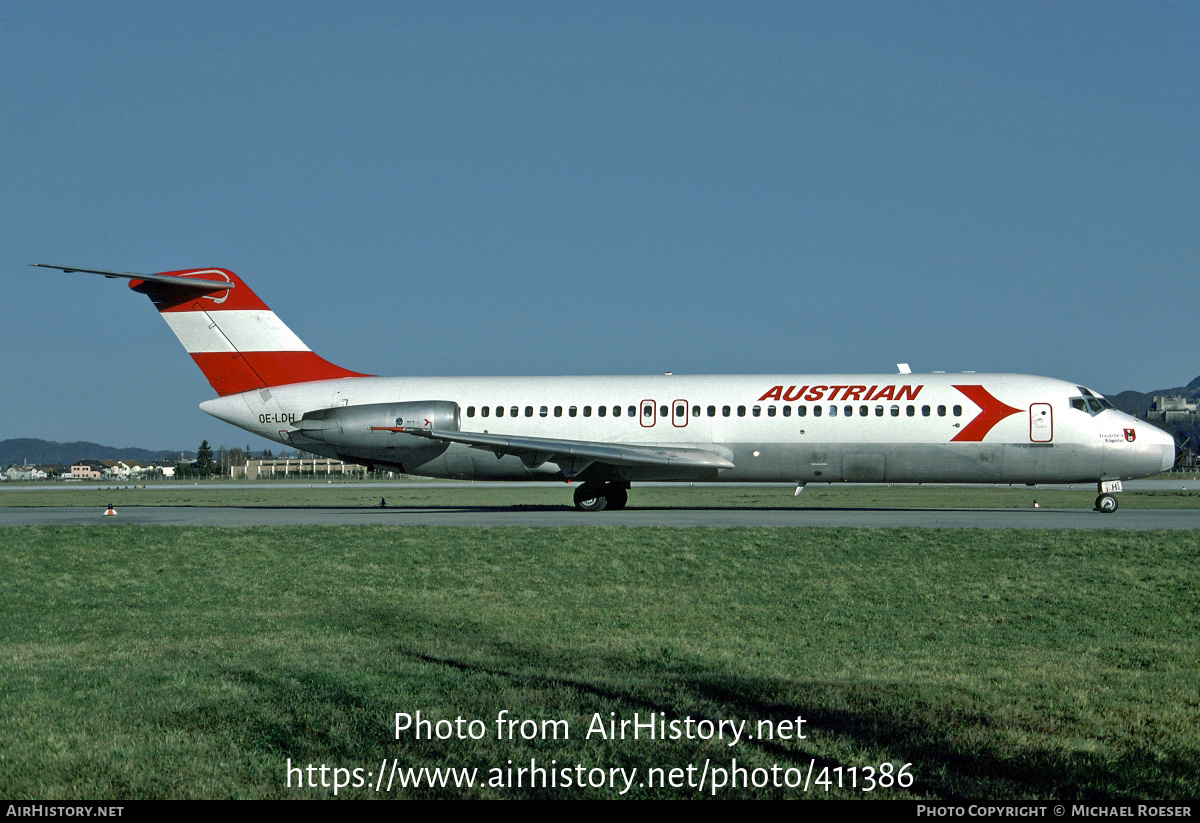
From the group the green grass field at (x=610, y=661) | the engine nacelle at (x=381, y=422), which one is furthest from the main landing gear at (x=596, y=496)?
the green grass field at (x=610, y=661)

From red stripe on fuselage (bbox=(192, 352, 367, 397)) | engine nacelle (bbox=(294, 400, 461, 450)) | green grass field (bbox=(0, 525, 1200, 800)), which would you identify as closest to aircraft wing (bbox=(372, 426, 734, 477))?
engine nacelle (bbox=(294, 400, 461, 450))

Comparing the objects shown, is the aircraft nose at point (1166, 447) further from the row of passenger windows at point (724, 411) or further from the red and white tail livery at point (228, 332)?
the red and white tail livery at point (228, 332)

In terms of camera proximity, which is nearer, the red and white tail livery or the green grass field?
the green grass field

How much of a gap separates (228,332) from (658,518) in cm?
1531

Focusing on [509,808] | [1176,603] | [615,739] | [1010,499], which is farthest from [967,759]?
[1010,499]

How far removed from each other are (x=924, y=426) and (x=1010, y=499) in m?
13.1

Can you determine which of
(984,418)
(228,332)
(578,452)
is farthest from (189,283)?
(984,418)

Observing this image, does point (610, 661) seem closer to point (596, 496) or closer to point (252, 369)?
point (596, 496)

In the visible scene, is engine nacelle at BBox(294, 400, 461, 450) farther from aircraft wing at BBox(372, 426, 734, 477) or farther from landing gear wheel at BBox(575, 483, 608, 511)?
landing gear wheel at BBox(575, 483, 608, 511)

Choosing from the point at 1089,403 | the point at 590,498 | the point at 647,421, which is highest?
the point at 1089,403

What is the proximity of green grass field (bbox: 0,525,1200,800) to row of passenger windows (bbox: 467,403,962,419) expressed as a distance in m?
10.4

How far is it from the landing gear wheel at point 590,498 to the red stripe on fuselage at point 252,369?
30.5ft

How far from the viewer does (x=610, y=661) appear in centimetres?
841

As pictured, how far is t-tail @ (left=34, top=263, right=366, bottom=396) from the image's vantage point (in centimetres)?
3058
